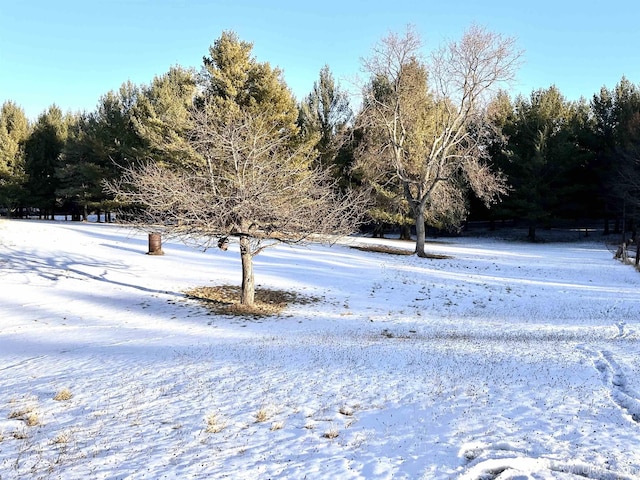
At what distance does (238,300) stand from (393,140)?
599 inches

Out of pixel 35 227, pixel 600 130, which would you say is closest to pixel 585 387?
pixel 35 227

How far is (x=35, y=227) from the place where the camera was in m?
26.7

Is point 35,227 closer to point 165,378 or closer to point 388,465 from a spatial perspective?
point 165,378

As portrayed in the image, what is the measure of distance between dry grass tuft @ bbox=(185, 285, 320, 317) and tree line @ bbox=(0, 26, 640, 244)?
22.8ft

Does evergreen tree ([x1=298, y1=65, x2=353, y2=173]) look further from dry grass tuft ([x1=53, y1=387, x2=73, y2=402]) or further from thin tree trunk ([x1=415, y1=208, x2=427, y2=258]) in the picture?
dry grass tuft ([x1=53, y1=387, x2=73, y2=402])

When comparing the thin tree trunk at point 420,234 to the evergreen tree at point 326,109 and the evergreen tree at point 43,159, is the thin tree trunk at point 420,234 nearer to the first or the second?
the evergreen tree at point 326,109

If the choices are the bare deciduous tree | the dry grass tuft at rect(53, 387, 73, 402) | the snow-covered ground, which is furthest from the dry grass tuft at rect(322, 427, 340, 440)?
the bare deciduous tree

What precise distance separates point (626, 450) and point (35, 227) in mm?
29960

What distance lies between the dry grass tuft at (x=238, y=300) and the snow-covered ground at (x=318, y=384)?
601 mm

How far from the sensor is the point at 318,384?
660cm

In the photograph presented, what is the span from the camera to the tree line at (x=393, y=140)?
25531 mm

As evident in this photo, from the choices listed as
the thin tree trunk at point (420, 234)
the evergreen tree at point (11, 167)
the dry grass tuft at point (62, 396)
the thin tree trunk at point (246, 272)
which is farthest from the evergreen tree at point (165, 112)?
the dry grass tuft at point (62, 396)

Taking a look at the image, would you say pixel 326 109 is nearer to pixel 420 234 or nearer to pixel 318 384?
pixel 420 234

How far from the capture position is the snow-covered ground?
14.5 ft
